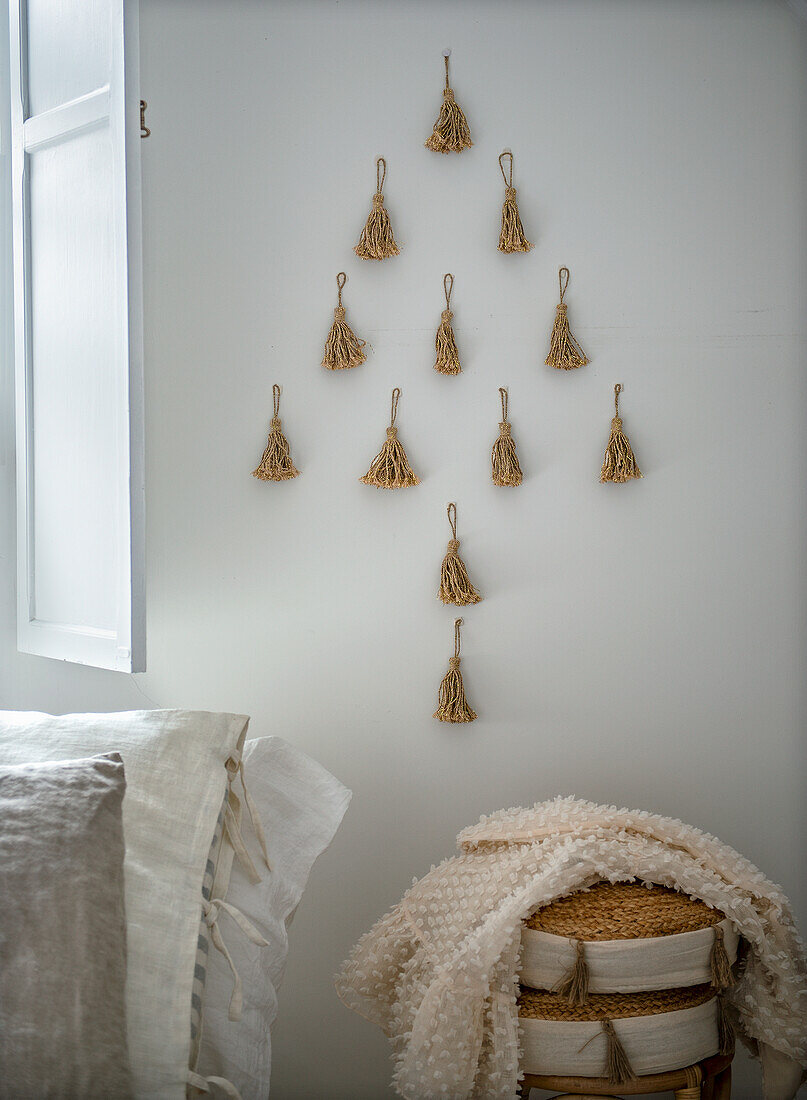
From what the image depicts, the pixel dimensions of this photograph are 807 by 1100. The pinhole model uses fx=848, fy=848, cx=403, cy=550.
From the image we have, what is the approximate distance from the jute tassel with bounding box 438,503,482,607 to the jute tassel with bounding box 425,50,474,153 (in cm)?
77

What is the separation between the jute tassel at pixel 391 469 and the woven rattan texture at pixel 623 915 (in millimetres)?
803

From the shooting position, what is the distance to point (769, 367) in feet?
5.42

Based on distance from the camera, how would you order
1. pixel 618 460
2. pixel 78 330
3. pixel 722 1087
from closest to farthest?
pixel 722 1087 < pixel 78 330 < pixel 618 460

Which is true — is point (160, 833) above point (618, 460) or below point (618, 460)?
below

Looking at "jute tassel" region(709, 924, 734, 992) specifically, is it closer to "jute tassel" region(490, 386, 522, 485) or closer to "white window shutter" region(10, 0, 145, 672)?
"jute tassel" region(490, 386, 522, 485)

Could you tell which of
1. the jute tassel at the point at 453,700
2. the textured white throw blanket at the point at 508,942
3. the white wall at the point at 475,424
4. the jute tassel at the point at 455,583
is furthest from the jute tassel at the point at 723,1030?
the jute tassel at the point at 455,583

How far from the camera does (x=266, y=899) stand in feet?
3.79

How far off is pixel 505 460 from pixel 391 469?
22cm

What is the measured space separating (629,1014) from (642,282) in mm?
1278

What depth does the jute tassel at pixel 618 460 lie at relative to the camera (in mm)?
1626

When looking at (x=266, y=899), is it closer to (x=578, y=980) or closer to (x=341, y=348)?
(x=578, y=980)

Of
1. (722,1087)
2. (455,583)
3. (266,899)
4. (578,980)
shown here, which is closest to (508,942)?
(578,980)

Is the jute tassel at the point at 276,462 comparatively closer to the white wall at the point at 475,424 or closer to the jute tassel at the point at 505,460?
the white wall at the point at 475,424

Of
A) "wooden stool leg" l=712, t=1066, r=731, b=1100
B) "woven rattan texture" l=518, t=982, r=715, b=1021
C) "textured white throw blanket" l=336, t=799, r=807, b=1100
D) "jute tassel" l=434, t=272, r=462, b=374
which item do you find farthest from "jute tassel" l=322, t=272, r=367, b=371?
"wooden stool leg" l=712, t=1066, r=731, b=1100
